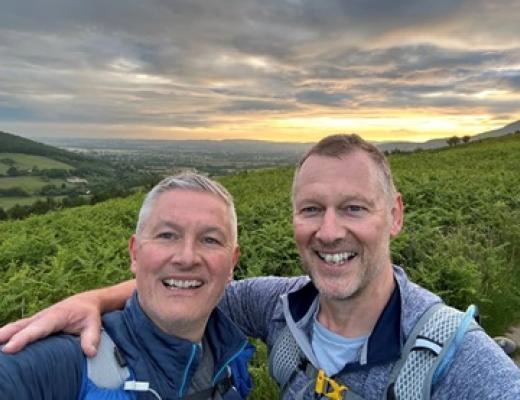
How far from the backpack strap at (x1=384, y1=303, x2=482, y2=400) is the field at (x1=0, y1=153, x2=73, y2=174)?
142 meters

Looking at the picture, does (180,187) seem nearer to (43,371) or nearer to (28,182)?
(43,371)

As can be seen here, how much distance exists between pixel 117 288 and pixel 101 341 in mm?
1066

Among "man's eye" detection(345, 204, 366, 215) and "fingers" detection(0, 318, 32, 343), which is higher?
"man's eye" detection(345, 204, 366, 215)

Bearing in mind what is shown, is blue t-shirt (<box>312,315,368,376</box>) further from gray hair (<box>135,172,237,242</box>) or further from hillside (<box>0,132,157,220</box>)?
hillside (<box>0,132,157,220</box>)

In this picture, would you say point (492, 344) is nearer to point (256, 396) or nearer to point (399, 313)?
point (399, 313)

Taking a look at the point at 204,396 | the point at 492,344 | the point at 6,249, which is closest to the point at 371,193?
the point at 492,344

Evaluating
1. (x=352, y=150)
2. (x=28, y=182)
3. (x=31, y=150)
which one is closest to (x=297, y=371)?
(x=352, y=150)

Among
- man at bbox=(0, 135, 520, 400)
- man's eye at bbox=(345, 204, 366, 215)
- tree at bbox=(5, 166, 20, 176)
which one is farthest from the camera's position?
tree at bbox=(5, 166, 20, 176)

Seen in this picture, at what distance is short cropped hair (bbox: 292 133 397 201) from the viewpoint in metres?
3.18

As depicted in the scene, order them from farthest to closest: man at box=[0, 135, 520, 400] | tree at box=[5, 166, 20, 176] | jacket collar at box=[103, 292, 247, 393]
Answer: tree at box=[5, 166, 20, 176]
jacket collar at box=[103, 292, 247, 393]
man at box=[0, 135, 520, 400]

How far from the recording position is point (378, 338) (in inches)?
109

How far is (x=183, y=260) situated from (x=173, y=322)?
349 mm

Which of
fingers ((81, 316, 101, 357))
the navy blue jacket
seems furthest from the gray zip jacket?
fingers ((81, 316, 101, 357))

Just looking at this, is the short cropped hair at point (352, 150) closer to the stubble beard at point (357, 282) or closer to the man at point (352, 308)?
the man at point (352, 308)
